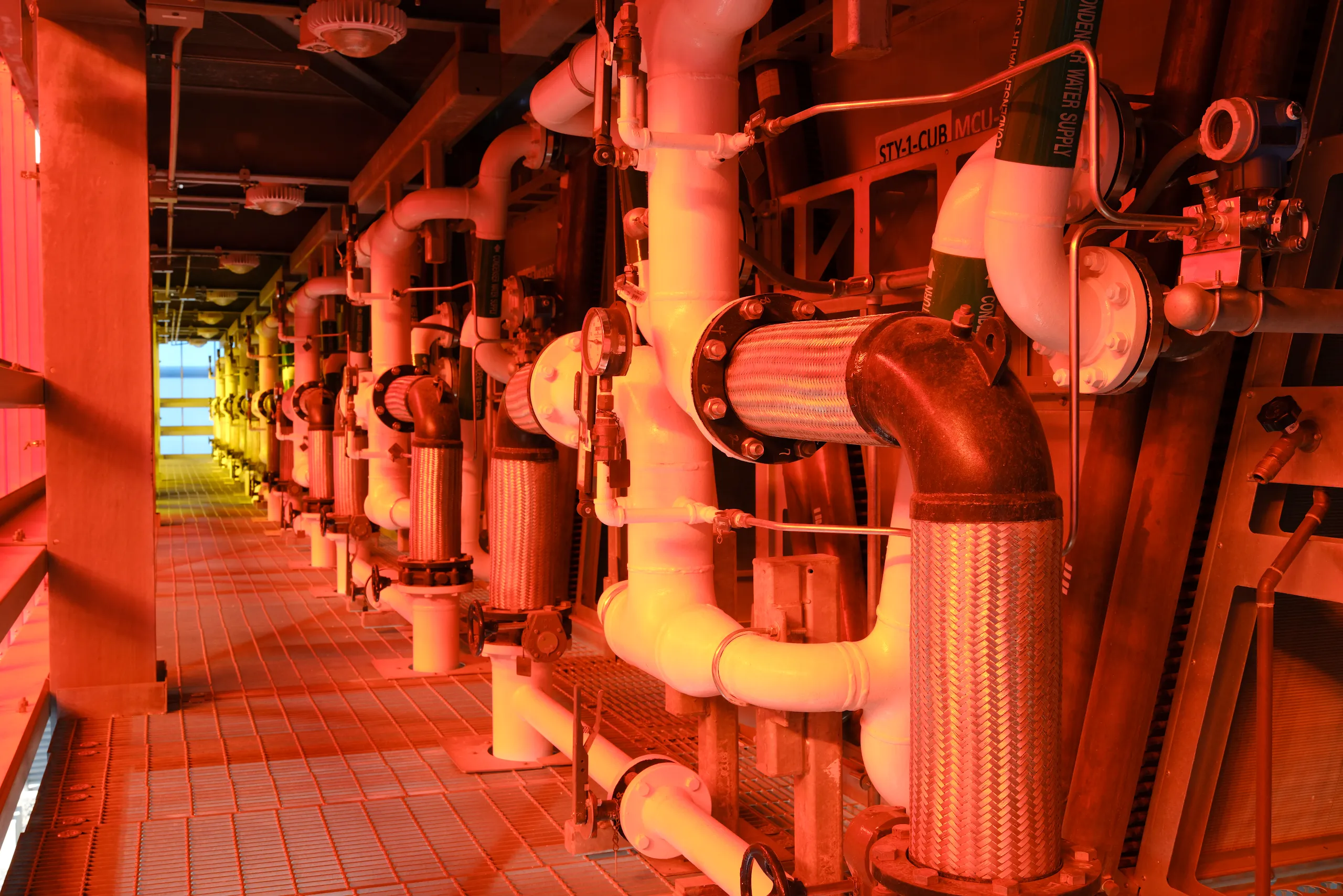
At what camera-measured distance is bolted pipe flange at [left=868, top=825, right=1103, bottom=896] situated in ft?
5.01

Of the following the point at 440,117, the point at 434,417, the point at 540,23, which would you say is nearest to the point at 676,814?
the point at 540,23

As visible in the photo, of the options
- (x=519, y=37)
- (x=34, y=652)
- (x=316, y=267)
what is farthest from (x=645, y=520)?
(x=316, y=267)

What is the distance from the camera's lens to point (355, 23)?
4.38 m

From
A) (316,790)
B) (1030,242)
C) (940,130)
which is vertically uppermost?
(940,130)

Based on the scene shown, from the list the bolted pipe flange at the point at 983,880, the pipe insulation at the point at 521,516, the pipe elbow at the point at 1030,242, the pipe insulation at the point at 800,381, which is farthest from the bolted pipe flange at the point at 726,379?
the pipe insulation at the point at 521,516

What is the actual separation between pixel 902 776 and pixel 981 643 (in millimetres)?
637

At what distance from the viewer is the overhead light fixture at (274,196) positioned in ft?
27.3

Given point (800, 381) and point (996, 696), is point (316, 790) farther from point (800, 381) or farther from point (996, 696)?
point (996, 696)

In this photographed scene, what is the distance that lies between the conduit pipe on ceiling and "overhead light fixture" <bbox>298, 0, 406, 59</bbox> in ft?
3.01

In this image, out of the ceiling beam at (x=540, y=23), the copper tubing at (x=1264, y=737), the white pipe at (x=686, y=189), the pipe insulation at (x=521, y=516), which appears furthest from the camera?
the ceiling beam at (x=540, y=23)

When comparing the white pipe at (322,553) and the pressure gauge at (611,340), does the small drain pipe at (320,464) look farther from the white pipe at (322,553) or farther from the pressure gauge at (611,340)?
the pressure gauge at (611,340)

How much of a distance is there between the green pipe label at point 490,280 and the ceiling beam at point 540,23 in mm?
1386

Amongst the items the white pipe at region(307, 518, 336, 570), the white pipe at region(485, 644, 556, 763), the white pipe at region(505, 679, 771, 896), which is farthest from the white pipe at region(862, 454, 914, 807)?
the white pipe at region(307, 518, 336, 570)

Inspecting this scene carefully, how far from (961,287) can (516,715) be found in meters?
2.38
